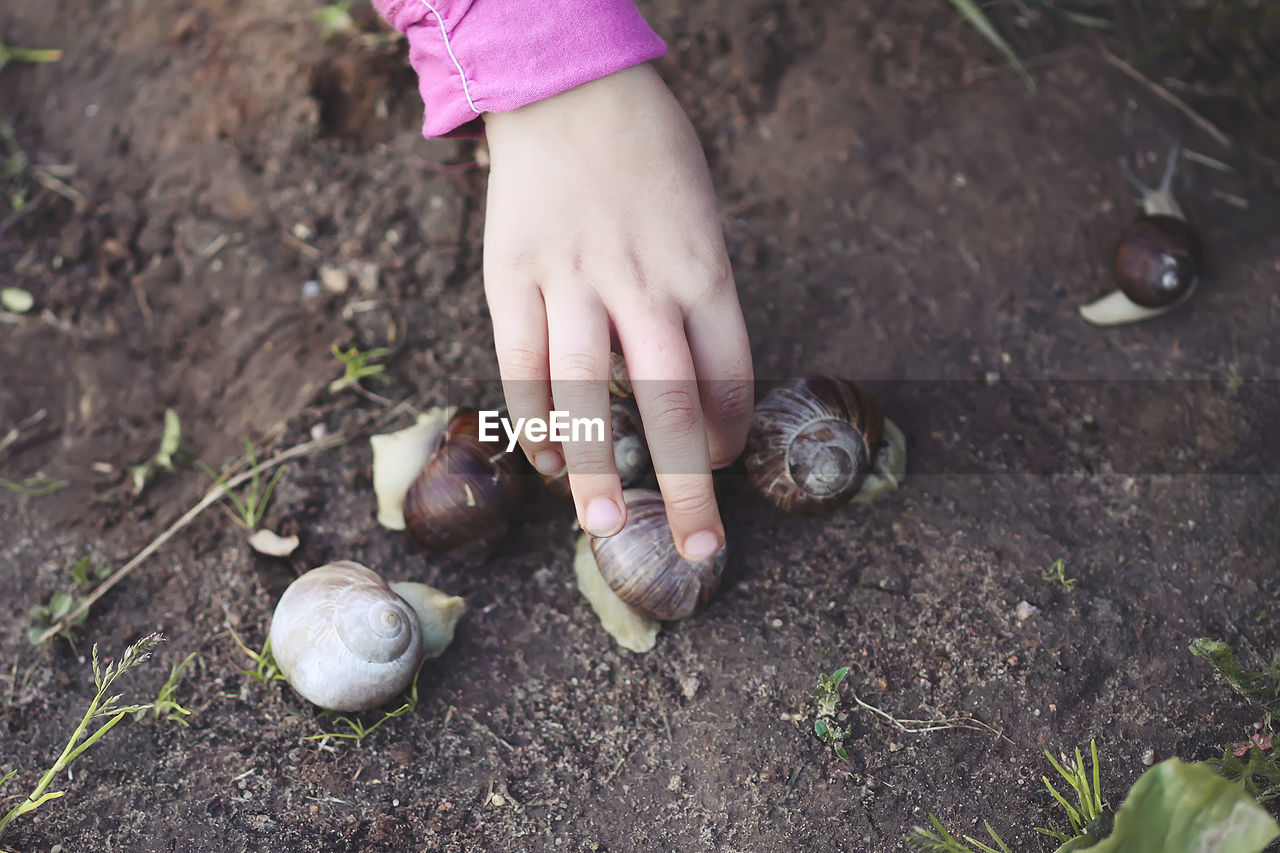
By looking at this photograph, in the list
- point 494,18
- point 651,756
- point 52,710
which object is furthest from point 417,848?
point 494,18

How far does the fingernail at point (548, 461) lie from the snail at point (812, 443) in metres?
0.41

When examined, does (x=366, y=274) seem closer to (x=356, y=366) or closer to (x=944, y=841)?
(x=356, y=366)

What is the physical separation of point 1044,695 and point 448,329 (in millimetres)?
1621

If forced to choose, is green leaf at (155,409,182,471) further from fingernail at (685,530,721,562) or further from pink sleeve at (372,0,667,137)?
fingernail at (685,530,721,562)

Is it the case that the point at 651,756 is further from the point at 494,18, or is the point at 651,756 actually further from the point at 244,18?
the point at 244,18

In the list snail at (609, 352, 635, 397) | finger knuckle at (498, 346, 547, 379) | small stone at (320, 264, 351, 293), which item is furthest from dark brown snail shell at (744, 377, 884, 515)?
small stone at (320, 264, 351, 293)

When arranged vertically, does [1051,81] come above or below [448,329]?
above

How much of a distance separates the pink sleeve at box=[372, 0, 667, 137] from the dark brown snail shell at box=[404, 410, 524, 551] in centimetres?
67

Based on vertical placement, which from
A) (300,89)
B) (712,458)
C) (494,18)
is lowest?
(712,458)

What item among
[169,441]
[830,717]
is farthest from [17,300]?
[830,717]

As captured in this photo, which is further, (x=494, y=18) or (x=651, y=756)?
(x=651, y=756)

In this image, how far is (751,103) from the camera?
104 inches

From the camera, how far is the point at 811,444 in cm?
184

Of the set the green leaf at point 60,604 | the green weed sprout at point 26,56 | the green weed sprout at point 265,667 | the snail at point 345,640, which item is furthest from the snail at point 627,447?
the green weed sprout at point 26,56
